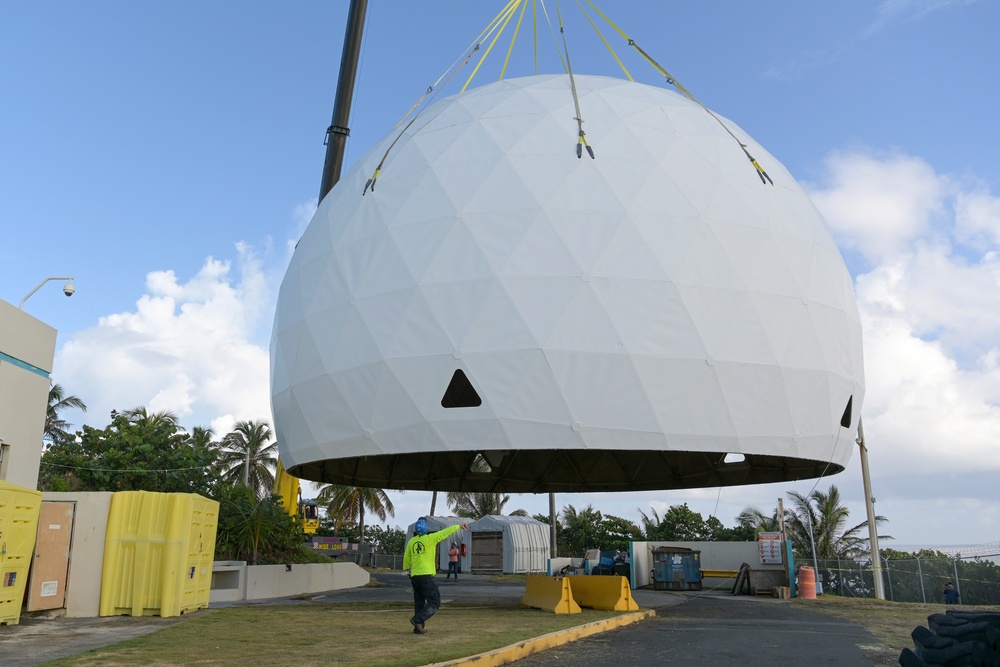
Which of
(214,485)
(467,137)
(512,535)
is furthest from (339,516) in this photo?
(467,137)

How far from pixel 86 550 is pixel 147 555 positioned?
108cm

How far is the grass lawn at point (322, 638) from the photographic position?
8.88 m

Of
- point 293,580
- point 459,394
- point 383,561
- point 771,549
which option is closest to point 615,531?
point 383,561

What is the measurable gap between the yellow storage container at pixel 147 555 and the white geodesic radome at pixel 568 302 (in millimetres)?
A: 4479

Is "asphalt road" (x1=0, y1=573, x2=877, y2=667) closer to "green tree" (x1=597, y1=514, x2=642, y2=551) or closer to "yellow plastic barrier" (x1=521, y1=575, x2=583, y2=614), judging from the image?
"yellow plastic barrier" (x1=521, y1=575, x2=583, y2=614)

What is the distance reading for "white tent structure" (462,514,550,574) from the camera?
51719 mm

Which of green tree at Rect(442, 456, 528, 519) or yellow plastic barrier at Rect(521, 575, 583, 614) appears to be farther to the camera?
green tree at Rect(442, 456, 528, 519)

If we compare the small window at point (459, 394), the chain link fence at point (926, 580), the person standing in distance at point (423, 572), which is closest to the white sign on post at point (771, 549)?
the chain link fence at point (926, 580)

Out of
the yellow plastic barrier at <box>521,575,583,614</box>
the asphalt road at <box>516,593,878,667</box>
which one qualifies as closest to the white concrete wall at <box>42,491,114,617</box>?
the yellow plastic barrier at <box>521,575,583,614</box>

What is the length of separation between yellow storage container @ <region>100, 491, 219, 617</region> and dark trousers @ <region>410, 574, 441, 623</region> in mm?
5555

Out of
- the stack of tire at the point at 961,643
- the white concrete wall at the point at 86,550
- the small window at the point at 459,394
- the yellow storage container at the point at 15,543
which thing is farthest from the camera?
the small window at the point at 459,394

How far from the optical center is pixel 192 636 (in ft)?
37.5

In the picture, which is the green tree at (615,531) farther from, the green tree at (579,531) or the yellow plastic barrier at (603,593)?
the yellow plastic barrier at (603,593)

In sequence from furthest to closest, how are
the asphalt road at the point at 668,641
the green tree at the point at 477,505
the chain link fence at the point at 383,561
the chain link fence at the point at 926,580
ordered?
1. the green tree at the point at 477,505
2. the chain link fence at the point at 383,561
3. the chain link fence at the point at 926,580
4. the asphalt road at the point at 668,641
